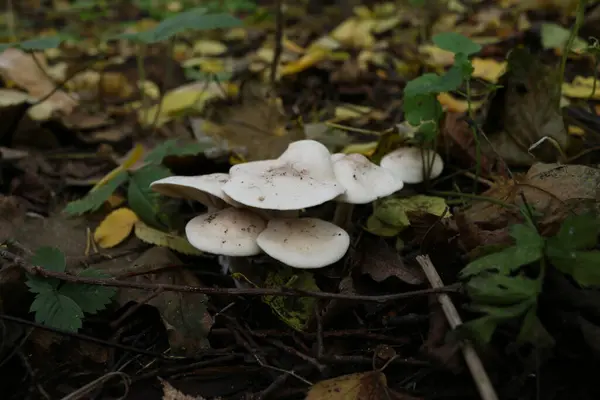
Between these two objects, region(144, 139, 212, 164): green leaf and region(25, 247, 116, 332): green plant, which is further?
region(144, 139, 212, 164): green leaf

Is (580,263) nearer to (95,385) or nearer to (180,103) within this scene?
(95,385)


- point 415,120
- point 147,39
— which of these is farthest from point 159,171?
point 415,120

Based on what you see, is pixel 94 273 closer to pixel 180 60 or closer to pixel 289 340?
pixel 289 340

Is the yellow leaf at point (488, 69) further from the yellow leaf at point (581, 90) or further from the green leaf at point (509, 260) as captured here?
the green leaf at point (509, 260)

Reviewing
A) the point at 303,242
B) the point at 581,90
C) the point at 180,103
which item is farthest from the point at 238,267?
the point at 581,90

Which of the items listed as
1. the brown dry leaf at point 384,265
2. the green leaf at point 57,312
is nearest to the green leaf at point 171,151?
the green leaf at point 57,312

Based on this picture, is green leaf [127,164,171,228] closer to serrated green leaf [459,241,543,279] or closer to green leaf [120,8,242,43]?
green leaf [120,8,242,43]

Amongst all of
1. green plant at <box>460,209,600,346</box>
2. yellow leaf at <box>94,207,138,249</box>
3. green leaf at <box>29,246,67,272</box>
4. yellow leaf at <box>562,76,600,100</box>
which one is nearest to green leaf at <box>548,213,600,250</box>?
green plant at <box>460,209,600,346</box>
